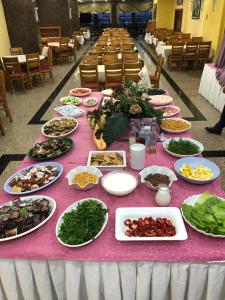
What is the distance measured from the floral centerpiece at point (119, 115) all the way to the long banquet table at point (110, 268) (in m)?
0.58

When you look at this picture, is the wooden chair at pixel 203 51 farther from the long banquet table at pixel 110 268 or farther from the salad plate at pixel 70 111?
the long banquet table at pixel 110 268

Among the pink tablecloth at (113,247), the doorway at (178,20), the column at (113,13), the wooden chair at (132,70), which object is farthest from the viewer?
the column at (113,13)

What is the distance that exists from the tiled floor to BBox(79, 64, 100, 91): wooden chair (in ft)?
2.45

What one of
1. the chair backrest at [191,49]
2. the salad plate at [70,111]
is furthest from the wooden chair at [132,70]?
the chair backrest at [191,49]

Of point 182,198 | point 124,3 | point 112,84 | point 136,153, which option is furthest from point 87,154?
point 124,3

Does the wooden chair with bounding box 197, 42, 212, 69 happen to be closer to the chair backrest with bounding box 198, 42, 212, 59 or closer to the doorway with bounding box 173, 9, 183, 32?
the chair backrest with bounding box 198, 42, 212, 59

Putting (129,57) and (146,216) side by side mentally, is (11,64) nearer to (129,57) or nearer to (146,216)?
(129,57)

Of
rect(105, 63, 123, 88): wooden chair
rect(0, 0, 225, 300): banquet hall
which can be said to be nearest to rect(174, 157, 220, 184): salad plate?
rect(0, 0, 225, 300): banquet hall

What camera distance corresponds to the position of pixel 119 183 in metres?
1.38

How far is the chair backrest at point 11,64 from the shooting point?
15.8 ft

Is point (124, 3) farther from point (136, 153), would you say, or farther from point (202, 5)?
point (136, 153)

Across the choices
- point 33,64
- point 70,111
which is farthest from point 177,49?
point 70,111

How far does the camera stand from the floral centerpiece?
1.67 meters

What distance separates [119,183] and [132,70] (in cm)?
323
